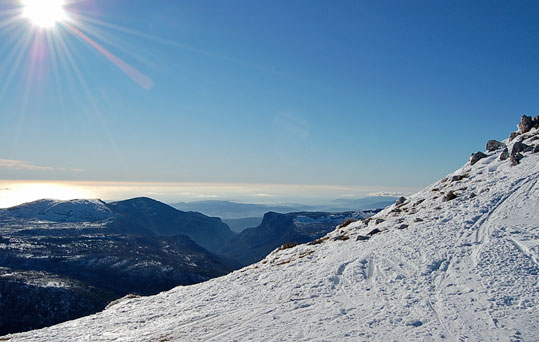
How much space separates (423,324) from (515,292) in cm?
455

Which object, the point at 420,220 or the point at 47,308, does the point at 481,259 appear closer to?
the point at 420,220

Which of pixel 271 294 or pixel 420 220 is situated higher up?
pixel 420 220

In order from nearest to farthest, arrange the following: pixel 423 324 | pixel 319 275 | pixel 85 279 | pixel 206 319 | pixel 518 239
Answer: pixel 423 324
pixel 206 319
pixel 518 239
pixel 319 275
pixel 85 279

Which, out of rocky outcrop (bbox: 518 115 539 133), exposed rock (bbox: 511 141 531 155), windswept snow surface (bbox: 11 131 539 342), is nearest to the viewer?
windswept snow surface (bbox: 11 131 539 342)

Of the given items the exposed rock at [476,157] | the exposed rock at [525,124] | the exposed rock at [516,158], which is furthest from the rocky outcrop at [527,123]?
the exposed rock at [516,158]

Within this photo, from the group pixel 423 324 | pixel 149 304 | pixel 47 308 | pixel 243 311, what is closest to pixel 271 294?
pixel 243 311

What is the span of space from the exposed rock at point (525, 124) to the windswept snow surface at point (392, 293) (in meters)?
17.5

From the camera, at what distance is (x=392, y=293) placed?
14.3 meters

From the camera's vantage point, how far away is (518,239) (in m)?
17.4

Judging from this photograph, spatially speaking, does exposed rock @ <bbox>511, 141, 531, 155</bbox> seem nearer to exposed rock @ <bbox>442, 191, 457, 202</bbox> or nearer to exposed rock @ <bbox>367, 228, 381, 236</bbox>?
exposed rock @ <bbox>442, 191, 457, 202</bbox>

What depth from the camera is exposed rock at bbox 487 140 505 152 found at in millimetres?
39469

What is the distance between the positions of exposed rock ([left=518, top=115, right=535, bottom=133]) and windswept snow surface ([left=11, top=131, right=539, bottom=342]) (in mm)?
17489

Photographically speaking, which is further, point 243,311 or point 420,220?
point 420,220

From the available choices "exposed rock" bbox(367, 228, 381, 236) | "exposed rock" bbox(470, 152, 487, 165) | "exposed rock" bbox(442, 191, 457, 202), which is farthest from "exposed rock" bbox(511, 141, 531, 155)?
"exposed rock" bbox(367, 228, 381, 236)
